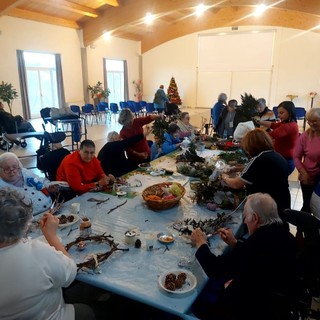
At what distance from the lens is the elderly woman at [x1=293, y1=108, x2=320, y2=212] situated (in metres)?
2.80

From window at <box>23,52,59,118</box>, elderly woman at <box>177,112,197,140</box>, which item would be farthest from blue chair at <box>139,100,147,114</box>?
elderly woman at <box>177,112,197,140</box>

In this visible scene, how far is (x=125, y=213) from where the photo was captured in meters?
2.17

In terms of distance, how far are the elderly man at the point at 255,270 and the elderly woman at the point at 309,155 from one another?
163cm

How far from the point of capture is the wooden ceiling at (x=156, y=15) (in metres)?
8.84

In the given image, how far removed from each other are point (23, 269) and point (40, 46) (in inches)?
423

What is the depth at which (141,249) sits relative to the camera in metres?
1.71

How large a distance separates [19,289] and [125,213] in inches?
43.4

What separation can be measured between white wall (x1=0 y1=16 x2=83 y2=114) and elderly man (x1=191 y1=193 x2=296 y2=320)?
9688 mm

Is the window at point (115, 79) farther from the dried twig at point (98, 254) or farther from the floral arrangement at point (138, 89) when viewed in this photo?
the dried twig at point (98, 254)

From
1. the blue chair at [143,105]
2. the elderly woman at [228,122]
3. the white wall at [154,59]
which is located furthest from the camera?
the blue chair at [143,105]

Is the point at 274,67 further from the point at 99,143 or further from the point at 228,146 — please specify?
the point at 228,146

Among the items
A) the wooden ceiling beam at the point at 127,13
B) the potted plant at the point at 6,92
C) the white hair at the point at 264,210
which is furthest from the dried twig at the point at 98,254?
the wooden ceiling beam at the point at 127,13

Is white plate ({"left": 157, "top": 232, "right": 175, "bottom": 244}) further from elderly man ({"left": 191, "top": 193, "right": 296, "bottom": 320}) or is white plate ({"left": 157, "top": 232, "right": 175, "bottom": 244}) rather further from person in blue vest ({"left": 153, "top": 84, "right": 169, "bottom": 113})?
person in blue vest ({"left": 153, "top": 84, "right": 169, "bottom": 113})

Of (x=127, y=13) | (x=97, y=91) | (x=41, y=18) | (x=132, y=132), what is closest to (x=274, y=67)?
(x=127, y=13)
